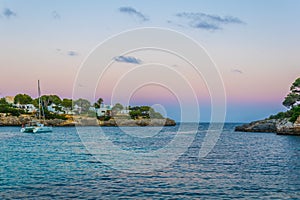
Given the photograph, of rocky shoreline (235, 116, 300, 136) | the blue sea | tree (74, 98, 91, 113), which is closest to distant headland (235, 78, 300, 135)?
rocky shoreline (235, 116, 300, 136)

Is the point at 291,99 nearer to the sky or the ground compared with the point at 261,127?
nearer to the sky

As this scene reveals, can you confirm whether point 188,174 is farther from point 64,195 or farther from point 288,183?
point 64,195

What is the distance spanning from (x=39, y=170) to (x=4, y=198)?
1084 cm

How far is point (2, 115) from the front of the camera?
17862 centimetres

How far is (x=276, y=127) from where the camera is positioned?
4203 inches

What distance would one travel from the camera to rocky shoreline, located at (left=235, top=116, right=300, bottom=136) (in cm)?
9174

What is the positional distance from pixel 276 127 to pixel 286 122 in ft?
24.8

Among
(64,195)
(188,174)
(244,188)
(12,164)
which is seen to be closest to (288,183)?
(244,188)

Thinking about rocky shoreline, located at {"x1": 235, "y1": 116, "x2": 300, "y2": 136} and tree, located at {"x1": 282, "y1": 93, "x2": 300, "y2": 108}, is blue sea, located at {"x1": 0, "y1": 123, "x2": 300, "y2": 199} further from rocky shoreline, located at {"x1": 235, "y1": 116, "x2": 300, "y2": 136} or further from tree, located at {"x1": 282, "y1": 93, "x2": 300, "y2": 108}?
tree, located at {"x1": 282, "y1": 93, "x2": 300, "y2": 108}

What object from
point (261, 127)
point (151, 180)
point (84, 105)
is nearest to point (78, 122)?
point (84, 105)

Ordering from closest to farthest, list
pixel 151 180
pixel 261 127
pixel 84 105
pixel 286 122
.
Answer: pixel 151 180, pixel 286 122, pixel 261 127, pixel 84 105

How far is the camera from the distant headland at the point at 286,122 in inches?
3663

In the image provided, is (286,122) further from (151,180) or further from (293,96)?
(151,180)

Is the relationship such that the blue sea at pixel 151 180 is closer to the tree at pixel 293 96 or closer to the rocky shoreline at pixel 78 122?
the tree at pixel 293 96
